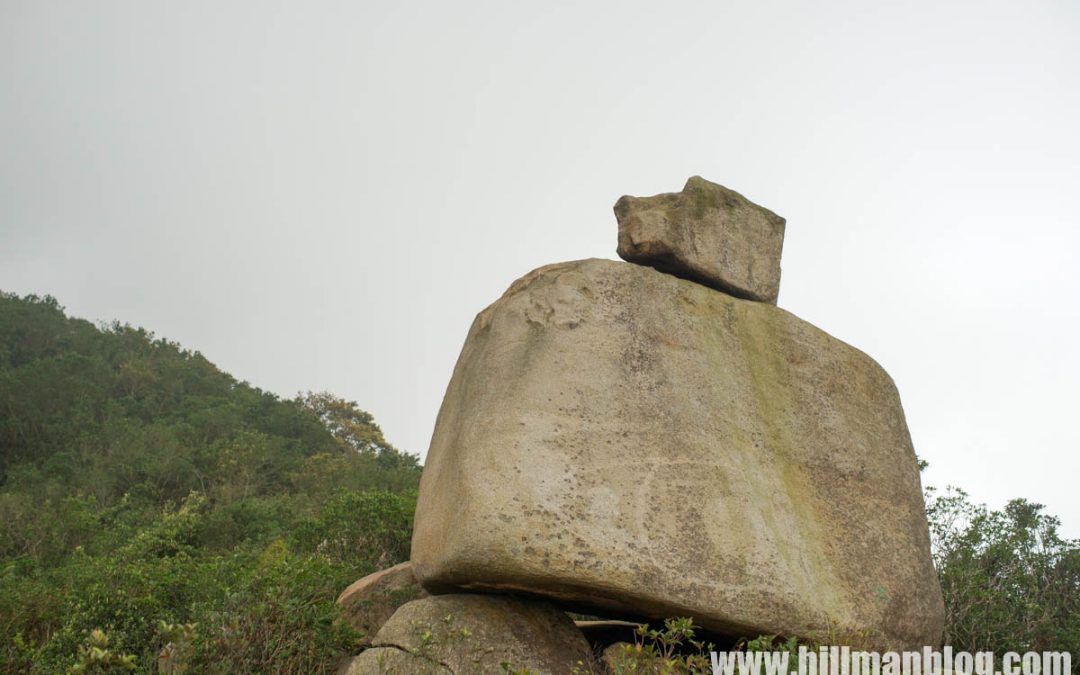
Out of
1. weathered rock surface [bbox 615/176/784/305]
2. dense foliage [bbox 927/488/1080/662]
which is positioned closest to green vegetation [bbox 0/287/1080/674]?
dense foliage [bbox 927/488/1080/662]

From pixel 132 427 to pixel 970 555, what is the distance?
22.9 m

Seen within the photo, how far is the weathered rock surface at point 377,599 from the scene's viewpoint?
27.1 ft

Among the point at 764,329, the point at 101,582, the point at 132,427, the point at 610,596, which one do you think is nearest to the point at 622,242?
the point at 764,329

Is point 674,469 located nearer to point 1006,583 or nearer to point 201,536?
point 1006,583

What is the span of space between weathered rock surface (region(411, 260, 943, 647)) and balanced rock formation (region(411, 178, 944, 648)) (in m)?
0.02

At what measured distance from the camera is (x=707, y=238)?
891cm

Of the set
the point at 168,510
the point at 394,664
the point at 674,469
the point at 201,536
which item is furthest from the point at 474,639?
the point at 168,510

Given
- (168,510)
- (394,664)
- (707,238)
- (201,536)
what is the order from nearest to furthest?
(394,664)
(707,238)
(201,536)
(168,510)

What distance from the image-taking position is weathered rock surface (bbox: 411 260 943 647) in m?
6.48

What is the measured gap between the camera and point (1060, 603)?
35.7 feet

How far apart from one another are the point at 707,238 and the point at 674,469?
2.81 meters

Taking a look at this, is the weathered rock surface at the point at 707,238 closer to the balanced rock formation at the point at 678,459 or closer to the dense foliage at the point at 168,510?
the balanced rock formation at the point at 678,459

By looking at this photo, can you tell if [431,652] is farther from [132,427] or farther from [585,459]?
[132,427]

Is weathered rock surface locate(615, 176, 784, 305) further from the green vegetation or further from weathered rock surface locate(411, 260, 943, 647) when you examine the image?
the green vegetation
